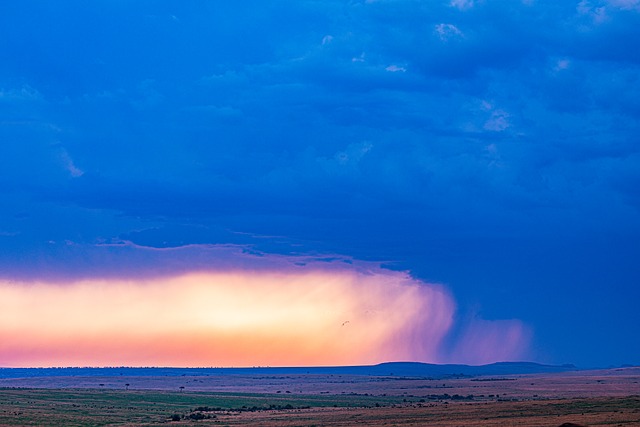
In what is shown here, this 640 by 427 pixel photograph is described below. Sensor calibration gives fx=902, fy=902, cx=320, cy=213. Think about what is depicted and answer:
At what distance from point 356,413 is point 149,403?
1558 inches

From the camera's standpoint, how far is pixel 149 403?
127125 mm

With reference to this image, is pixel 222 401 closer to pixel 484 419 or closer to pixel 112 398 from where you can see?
pixel 112 398

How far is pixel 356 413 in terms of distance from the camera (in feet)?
327

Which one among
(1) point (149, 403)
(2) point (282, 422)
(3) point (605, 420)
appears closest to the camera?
(3) point (605, 420)

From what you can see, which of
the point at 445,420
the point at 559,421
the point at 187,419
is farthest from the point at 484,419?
the point at 187,419

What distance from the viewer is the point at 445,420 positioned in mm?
83188

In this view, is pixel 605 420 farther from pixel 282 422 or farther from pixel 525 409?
pixel 282 422

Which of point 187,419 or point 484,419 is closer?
point 484,419

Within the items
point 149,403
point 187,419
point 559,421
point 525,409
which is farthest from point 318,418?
point 149,403

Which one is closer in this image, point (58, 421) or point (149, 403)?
point (58, 421)

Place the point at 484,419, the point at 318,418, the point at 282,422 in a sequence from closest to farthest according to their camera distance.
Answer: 1. the point at 484,419
2. the point at 282,422
3. the point at 318,418

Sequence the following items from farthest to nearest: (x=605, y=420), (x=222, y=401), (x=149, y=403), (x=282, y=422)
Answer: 1. (x=222, y=401)
2. (x=149, y=403)
3. (x=282, y=422)
4. (x=605, y=420)

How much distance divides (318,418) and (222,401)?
4768 centimetres

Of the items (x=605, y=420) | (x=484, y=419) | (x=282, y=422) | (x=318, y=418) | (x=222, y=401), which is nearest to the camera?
(x=605, y=420)
